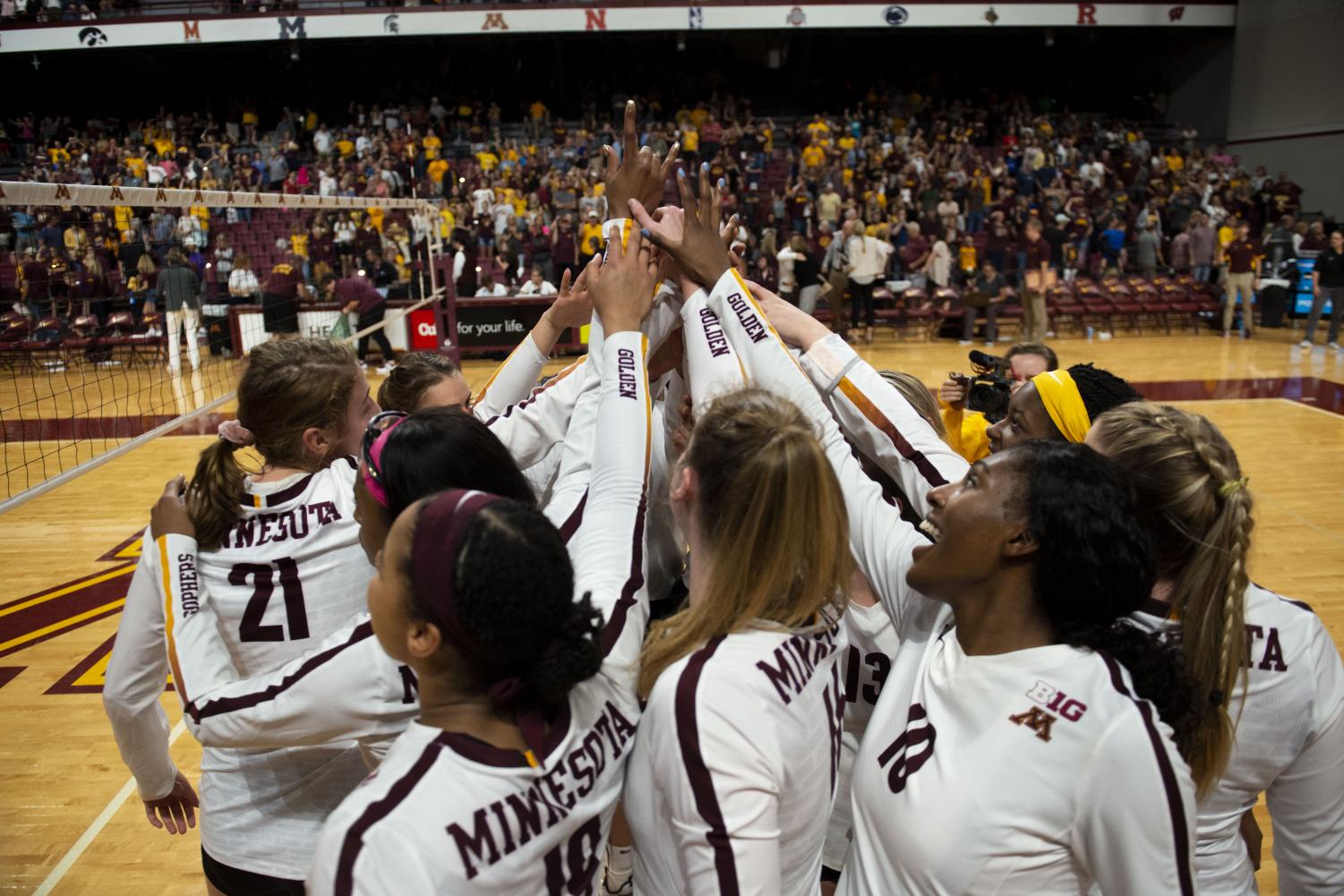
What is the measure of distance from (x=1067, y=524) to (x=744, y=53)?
1133 inches

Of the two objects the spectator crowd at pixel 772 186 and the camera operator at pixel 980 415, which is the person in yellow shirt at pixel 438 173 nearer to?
the spectator crowd at pixel 772 186

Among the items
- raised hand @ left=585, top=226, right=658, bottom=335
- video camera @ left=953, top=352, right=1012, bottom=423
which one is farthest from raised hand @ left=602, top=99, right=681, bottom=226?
video camera @ left=953, top=352, right=1012, bottom=423

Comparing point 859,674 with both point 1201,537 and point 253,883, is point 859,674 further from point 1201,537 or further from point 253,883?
point 253,883

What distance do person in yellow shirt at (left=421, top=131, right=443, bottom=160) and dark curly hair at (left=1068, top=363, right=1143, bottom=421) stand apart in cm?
2257

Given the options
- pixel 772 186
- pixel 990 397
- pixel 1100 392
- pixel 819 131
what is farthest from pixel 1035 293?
pixel 1100 392

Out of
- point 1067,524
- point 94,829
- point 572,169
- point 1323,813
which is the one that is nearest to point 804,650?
point 1067,524

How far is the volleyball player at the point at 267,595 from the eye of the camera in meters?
1.89

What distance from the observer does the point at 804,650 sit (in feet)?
Answer: 4.69

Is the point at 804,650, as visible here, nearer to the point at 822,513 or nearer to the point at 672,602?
the point at 822,513

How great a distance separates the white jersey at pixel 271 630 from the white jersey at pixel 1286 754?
155cm

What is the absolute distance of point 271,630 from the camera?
1.92 metres

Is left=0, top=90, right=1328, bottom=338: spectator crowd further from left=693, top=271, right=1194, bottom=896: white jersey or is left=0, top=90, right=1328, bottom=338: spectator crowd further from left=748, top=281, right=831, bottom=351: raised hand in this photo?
left=693, top=271, right=1194, bottom=896: white jersey

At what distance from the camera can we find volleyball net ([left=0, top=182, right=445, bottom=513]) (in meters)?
9.80

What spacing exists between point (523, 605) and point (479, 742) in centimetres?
19
